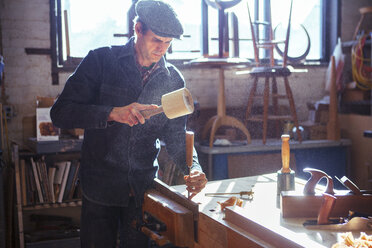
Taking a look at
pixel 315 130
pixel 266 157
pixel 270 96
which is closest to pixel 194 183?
pixel 266 157

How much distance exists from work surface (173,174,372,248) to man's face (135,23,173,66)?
0.61 m

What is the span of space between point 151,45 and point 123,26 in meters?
2.24

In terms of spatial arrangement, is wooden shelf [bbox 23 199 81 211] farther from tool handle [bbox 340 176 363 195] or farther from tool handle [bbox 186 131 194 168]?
tool handle [bbox 340 176 363 195]

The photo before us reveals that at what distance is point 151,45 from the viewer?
1848 mm

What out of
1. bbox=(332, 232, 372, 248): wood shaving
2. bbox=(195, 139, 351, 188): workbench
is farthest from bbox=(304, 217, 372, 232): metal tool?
bbox=(195, 139, 351, 188): workbench

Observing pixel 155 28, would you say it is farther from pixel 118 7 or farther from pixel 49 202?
pixel 118 7

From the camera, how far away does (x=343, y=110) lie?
4609mm

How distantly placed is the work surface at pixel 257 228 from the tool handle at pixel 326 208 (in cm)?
5

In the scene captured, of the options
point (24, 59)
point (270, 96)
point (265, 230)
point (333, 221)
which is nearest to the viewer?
point (265, 230)

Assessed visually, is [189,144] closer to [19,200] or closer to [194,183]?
[194,183]

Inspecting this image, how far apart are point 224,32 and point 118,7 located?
0.97 meters

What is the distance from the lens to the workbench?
12.2ft

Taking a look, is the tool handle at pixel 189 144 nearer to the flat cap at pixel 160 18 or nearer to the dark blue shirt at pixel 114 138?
the dark blue shirt at pixel 114 138

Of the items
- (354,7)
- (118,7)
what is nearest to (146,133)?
(118,7)
